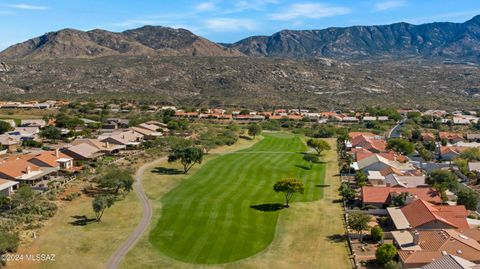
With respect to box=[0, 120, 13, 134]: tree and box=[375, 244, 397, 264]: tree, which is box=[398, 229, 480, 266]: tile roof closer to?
box=[375, 244, 397, 264]: tree

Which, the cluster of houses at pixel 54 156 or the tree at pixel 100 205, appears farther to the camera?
the cluster of houses at pixel 54 156

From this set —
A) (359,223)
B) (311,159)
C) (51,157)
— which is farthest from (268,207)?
(51,157)

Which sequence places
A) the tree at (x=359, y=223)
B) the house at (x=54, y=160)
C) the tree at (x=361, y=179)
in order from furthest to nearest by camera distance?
the house at (x=54, y=160) → the tree at (x=361, y=179) → the tree at (x=359, y=223)

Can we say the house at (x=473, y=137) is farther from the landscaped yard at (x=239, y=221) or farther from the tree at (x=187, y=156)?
the tree at (x=187, y=156)

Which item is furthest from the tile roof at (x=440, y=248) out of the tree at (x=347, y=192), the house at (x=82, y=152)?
the house at (x=82, y=152)

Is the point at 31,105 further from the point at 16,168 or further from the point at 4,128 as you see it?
the point at 16,168

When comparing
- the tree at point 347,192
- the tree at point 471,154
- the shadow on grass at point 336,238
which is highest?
the tree at point 471,154

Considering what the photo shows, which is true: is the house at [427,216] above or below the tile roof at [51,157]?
below
